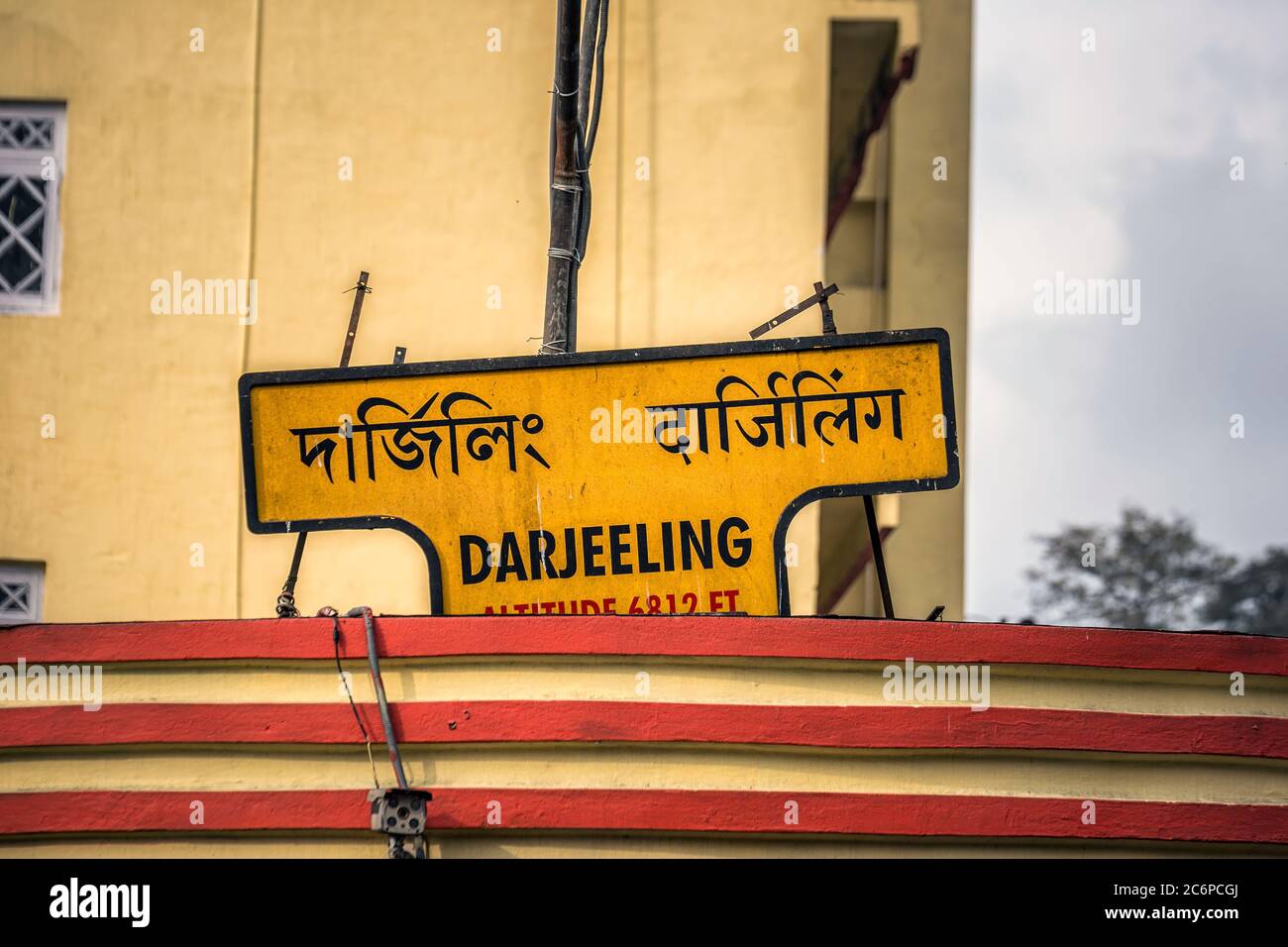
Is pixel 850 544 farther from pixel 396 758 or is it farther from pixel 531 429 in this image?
pixel 396 758

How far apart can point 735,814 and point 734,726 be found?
0.27 meters

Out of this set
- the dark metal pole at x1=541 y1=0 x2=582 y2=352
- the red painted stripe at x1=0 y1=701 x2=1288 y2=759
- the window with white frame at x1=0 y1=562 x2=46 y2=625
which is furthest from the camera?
the window with white frame at x1=0 y1=562 x2=46 y2=625

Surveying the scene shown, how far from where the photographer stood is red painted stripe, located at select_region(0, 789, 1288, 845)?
4949 mm

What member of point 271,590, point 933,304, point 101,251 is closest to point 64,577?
point 271,590

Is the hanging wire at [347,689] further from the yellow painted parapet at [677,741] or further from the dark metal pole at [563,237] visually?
the dark metal pole at [563,237]

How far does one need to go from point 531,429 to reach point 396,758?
1527 millimetres

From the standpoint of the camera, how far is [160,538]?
32.9 feet

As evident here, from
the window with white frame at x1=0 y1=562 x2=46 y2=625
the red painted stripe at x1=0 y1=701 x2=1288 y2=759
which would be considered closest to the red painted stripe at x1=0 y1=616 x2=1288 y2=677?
the red painted stripe at x1=0 y1=701 x2=1288 y2=759

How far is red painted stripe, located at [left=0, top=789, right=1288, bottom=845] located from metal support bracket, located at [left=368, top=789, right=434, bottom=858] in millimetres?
58

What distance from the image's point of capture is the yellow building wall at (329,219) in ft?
33.0

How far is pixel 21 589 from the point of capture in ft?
33.0

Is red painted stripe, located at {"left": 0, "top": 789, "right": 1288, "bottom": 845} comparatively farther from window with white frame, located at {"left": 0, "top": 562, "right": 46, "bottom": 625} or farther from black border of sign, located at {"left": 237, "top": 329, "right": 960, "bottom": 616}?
window with white frame, located at {"left": 0, "top": 562, "right": 46, "bottom": 625}

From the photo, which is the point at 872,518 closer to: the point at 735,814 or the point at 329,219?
the point at 735,814

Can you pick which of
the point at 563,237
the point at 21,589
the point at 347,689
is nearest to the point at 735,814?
the point at 347,689
